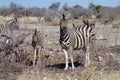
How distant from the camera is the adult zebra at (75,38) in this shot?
1617 cm

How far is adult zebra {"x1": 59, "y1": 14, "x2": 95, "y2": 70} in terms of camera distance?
53.1ft

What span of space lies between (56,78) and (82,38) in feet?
12.9

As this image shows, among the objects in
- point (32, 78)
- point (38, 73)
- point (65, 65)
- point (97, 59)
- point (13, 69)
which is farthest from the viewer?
point (97, 59)

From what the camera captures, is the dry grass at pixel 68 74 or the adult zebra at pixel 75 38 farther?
the adult zebra at pixel 75 38

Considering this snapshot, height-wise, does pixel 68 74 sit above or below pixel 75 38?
below

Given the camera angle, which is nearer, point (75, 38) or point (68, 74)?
point (68, 74)

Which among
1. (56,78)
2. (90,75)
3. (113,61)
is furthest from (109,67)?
(90,75)

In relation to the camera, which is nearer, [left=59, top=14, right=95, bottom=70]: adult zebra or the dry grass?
the dry grass

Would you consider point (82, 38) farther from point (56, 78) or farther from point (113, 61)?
point (56, 78)

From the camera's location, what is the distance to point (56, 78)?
531 inches

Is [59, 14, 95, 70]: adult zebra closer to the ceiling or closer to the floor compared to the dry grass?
closer to the ceiling

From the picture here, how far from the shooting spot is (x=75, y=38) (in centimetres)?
1689

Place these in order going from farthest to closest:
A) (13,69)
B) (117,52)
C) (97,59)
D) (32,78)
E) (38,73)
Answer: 1. (117,52)
2. (97,59)
3. (13,69)
4. (38,73)
5. (32,78)

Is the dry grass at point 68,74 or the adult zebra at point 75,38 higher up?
the adult zebra at point 75,38
